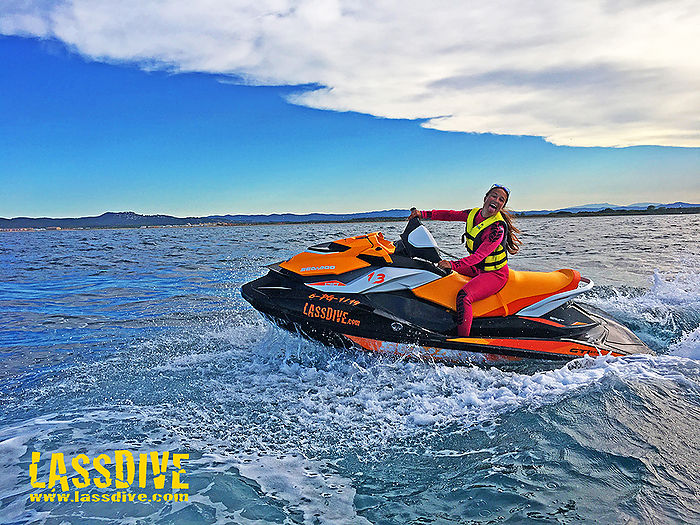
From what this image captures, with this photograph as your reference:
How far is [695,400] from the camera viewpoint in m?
3.89

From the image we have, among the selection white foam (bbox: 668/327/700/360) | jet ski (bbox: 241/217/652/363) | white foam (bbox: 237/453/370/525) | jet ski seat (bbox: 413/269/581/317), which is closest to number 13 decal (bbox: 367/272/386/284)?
jet ski (bbox: 241/217/652/363)

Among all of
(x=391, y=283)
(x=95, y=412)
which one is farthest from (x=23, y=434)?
(x=391, y=283)

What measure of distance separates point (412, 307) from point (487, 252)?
3.02 feet

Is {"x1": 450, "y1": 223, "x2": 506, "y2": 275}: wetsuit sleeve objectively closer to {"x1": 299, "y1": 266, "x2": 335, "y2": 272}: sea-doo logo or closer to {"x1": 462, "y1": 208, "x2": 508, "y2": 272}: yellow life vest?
{"x1": 462, "y1": 208, "x2": 508, "y2": 272}: yellow life vest

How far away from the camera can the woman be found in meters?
4.64

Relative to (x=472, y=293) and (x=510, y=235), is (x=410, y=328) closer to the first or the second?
(x=472, y=293)

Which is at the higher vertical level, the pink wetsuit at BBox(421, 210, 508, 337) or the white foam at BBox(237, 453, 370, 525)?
the pink wetsuit at BBox(421, 210, 508, 337)

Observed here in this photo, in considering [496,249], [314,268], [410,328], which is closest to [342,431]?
[410,328]

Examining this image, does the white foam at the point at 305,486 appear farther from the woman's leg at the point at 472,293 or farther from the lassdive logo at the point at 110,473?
the woman's leg at the point at 472,293

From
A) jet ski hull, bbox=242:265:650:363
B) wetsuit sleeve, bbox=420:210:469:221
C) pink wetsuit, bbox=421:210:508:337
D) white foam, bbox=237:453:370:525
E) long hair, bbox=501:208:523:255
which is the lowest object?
white foam, bbox=237:453:370:525

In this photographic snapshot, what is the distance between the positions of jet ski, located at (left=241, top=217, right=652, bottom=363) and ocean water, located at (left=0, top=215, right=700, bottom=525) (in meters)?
0.18

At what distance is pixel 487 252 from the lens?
15.3ft

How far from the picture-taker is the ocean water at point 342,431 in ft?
8.66

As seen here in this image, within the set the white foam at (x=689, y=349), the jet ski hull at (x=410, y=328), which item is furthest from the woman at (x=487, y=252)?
the white foam at (x=689, y=349)
